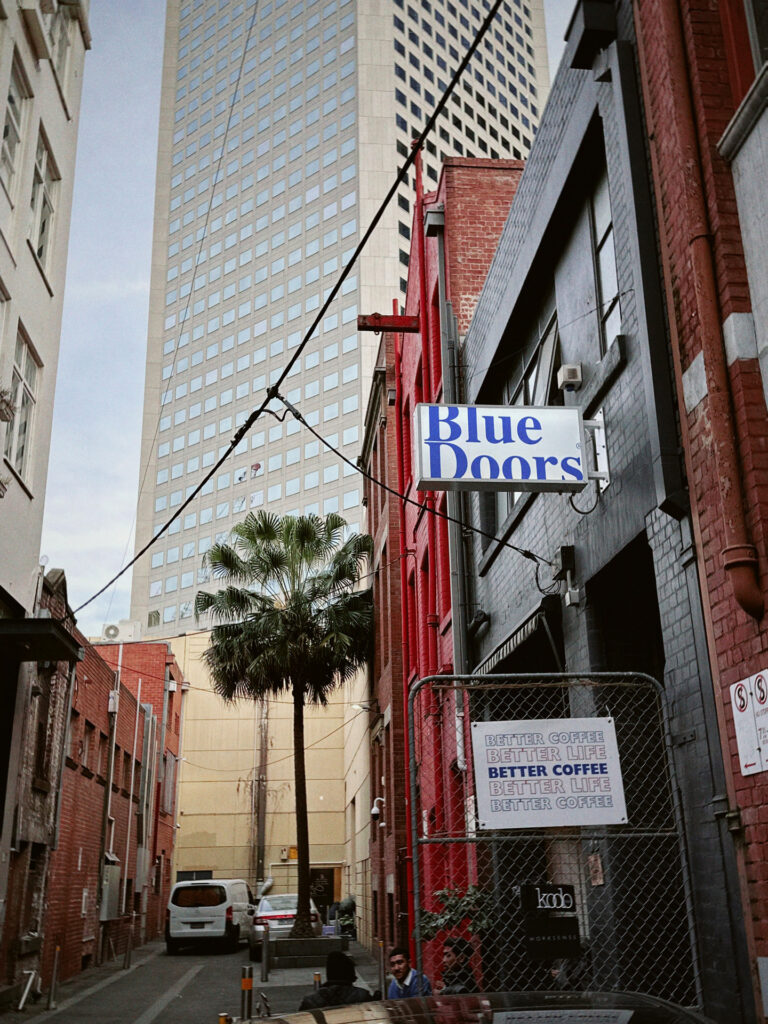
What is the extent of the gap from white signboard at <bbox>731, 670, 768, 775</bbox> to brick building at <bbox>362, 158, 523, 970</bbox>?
3041 mm

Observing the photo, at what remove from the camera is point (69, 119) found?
16.7 metres

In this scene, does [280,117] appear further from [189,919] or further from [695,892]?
[695,892]

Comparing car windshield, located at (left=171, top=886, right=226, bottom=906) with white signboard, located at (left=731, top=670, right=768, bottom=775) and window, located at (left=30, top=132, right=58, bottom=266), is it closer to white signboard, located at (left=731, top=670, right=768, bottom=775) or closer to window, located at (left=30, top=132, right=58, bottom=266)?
window, located at (left=30, top=132, right=58, bottom=266)

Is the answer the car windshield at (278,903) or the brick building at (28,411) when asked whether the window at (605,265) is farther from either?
the car windshield at (278,903)

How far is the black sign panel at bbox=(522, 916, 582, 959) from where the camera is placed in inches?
223

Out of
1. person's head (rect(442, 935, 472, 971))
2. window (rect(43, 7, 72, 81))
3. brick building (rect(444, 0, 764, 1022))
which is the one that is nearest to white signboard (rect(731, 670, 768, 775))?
brick building (rect(444, 0, 764, 1022))

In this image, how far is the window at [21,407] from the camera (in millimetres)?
13777

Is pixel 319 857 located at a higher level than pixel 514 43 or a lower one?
lower

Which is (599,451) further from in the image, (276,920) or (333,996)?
(276,920)

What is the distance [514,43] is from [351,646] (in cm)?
10424

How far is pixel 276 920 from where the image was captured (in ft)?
77.3

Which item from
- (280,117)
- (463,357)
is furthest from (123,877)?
(280,117)

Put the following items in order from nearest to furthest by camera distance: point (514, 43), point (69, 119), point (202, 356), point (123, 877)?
point (69, 119) → point (123, 877) → point (202, 356) → point (514, 43)

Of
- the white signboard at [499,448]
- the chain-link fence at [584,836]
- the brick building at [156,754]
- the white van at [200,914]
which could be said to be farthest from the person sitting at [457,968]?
the brick building at [156,754]
